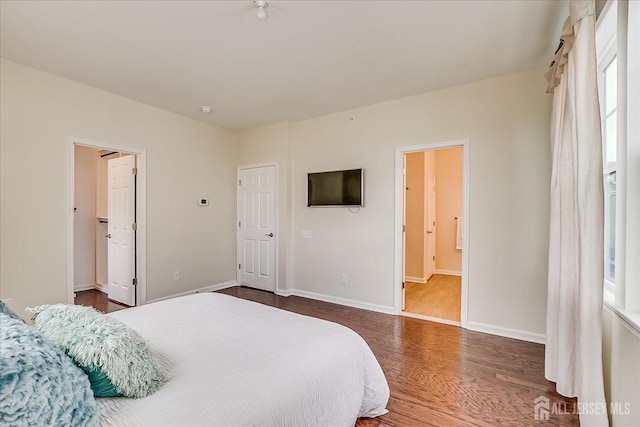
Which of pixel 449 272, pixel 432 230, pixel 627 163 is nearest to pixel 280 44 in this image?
pixel 627 163

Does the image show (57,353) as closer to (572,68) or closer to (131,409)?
(131,409)

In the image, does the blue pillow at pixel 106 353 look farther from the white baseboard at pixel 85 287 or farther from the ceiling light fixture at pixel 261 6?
the white baseboard at pixel 85 287

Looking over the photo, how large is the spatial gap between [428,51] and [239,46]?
1.64 meters

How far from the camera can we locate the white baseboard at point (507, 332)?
9.43 ft

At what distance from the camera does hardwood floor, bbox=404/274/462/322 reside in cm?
370

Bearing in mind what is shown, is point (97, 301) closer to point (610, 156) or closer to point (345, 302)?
point (345, 302)

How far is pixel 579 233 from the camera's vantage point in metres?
1.67

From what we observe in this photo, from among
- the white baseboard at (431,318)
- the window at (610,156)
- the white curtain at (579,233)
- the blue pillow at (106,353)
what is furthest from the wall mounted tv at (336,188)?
the blue pillow at (106,353)

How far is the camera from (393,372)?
Answer: 7.64 feet

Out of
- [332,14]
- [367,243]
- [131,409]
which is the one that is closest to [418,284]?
[367,243]

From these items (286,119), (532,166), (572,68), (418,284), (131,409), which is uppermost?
(286,119)

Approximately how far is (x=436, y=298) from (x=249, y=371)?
12.3ft

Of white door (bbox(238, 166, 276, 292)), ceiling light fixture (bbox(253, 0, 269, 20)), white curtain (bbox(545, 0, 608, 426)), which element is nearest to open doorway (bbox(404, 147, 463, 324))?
white curtain (bbox(545, 0, 608, 426))

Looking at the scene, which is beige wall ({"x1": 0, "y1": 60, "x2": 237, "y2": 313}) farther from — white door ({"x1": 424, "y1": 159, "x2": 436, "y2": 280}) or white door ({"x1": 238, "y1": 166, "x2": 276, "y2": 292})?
white door ({"x1": 424, "y1": 159, "x2": 436, "y2": 280})
